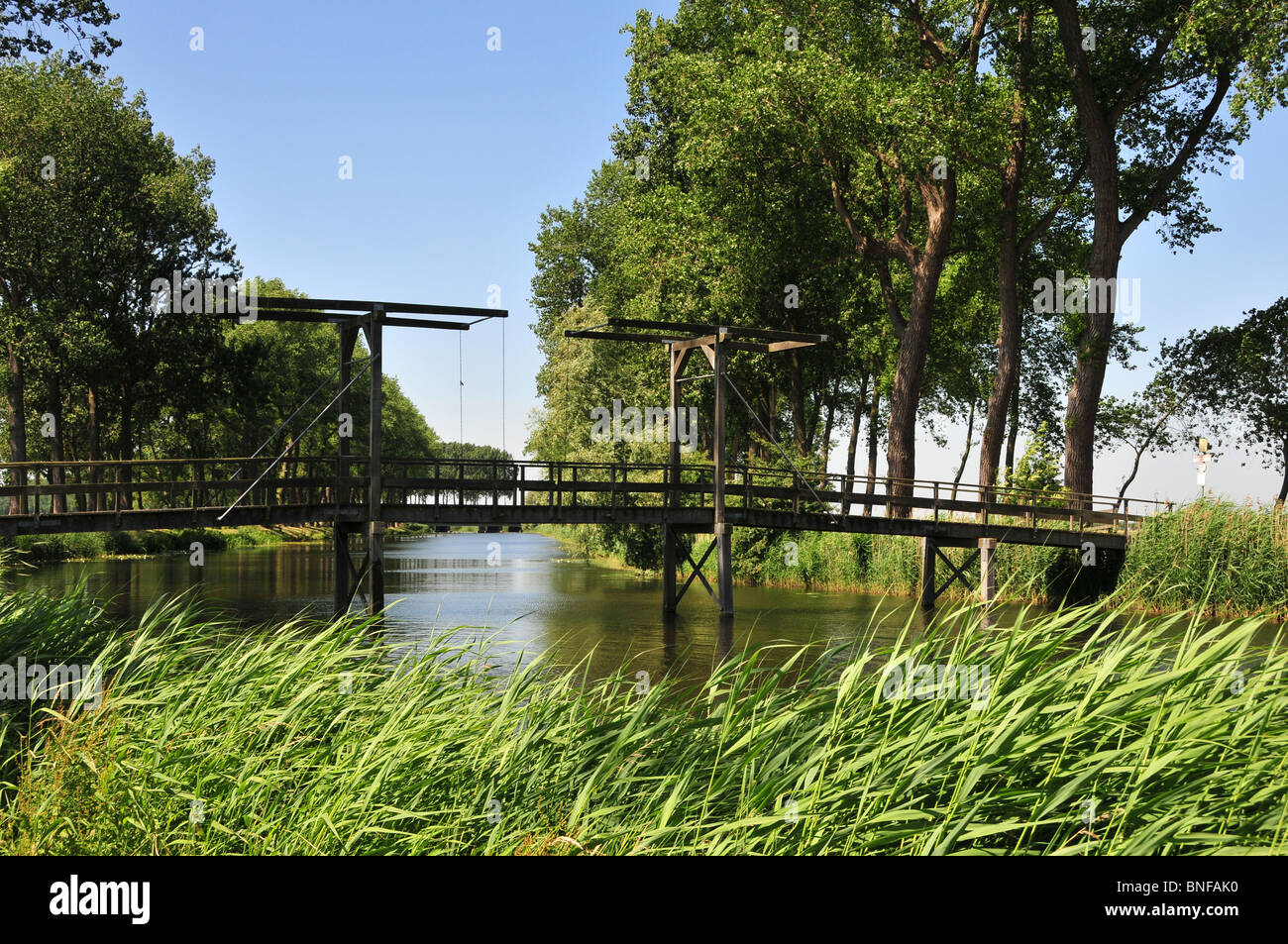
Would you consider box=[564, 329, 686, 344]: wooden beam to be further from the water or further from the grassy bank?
the grassy bank

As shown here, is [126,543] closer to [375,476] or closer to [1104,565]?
[375,476]

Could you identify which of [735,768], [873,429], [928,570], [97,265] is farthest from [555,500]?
[873,429]

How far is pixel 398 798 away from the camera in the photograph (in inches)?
231

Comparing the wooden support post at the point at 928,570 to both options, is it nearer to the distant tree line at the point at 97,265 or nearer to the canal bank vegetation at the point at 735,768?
the distant tree line at the point at 97,265

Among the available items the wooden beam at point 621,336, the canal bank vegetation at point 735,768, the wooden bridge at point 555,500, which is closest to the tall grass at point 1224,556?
the wooden bridge at point 555,500

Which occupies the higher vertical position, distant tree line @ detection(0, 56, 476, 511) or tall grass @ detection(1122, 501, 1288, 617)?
distant tree line @ detection(0, 56, 476, 511)

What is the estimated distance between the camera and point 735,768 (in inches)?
235

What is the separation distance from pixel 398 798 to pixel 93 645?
6.22 meters

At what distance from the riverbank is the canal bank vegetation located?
11017 millimetres

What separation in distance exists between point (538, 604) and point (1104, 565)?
1468 centimetres

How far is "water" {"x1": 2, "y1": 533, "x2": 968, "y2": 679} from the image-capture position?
802 inches

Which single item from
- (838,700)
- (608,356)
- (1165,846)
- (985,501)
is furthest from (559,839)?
(608,356)

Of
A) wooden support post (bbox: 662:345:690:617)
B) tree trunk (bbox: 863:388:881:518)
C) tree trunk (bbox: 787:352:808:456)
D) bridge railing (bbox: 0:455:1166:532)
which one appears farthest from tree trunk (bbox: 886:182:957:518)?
tree trunk (bbox: 863:388:881:518)
